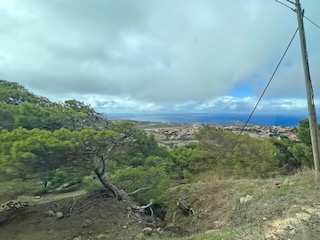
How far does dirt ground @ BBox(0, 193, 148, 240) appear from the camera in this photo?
726 cm

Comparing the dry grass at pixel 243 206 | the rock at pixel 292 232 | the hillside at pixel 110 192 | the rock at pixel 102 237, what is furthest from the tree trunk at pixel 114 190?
the rock at pixel 292 232

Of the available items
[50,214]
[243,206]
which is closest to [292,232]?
[243,206]

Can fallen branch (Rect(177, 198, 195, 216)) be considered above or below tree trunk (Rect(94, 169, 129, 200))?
below

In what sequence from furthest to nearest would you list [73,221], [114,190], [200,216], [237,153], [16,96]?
[237,153] → [16,96] → [114,190] → [73,221] → [200,216]

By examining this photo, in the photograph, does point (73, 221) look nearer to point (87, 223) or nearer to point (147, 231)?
point (87, 223)

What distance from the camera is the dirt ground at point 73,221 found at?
23.8ft

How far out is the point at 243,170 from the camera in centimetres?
1370

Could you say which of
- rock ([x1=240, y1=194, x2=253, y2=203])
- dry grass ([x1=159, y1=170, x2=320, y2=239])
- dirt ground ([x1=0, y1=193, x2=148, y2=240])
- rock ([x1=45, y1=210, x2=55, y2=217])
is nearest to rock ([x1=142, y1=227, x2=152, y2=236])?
dirt ground ([x1=0, y1=193, x2=148, y2=240])

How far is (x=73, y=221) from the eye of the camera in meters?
7.98

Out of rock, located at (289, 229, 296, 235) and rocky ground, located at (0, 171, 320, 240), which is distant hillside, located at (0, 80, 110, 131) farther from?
rock, located at (289, 229, 296, 235)

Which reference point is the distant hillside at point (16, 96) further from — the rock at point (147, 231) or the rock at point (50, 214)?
the rock at point (147, 231)

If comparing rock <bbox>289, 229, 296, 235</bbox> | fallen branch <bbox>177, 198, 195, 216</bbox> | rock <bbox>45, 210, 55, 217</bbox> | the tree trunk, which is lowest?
rock <bbox>45, 210, 55, 217</bbox>

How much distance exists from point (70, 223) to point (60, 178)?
127 centimetres

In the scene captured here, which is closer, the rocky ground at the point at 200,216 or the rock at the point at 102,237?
the rocky ground at the point at 200,216
